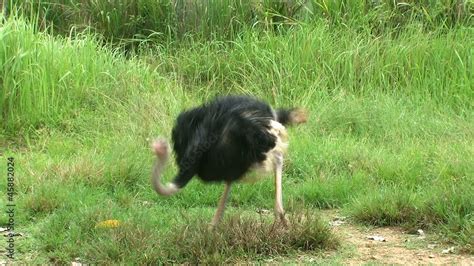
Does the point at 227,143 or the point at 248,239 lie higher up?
the point at 227,143

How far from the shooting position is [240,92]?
9000 millimetres

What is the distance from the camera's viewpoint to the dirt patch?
5273mm

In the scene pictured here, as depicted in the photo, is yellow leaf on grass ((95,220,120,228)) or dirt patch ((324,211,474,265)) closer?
dirt patch ((324,211,474,265))

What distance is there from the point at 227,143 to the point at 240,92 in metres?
3.94

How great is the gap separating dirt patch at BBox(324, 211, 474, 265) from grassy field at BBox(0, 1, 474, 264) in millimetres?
111

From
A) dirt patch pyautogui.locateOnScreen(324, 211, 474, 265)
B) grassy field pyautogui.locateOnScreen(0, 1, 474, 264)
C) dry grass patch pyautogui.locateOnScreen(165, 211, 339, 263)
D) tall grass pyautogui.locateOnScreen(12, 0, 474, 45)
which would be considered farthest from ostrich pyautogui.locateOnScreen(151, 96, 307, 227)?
tall grass pyautogui.locateOnScreen(12, 0, 474, 45)

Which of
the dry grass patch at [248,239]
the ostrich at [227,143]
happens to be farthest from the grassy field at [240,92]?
the ostrich at [227,143]

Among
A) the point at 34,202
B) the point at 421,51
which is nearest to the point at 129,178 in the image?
the point at 34,202

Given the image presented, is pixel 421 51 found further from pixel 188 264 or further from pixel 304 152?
pixel 188 264

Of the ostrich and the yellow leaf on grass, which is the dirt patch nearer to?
the ostrich

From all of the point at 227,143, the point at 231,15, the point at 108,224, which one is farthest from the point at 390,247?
the point at 231,15

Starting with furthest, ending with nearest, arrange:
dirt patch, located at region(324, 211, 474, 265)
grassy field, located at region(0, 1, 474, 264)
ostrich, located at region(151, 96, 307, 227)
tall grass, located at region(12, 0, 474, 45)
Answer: tall grass, located at region(12, 0, 474, 45) → grassy field, located at region(0, 1, 474, 264) → dirt patch, located at region(324, 211, 474, 265) → ostrich, located at region(151, 96, 307, 227)

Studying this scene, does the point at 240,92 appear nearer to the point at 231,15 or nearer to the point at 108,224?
the point at 231,15

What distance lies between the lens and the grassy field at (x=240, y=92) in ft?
17.8
